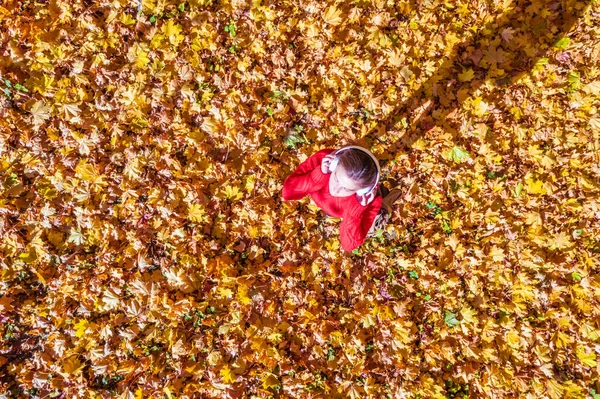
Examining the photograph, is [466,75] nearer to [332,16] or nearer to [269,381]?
[332,16]

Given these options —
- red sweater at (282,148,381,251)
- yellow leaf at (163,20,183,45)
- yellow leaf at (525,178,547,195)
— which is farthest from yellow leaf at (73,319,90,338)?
yellow leaf at (525,178,547,195)

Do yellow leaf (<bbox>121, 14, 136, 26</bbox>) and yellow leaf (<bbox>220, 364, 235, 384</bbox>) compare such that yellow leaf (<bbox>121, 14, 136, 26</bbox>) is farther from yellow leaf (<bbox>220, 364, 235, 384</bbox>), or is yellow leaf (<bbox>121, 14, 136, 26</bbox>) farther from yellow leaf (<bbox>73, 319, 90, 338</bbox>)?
yellow leaf (<bbox>220, 364, 235, 384</bbox>)

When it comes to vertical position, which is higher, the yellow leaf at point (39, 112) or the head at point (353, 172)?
the head at point (353, 172)

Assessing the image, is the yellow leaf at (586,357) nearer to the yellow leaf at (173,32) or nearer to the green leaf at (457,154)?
the green leaf at (457,154)

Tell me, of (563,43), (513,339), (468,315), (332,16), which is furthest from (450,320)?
(332,16)

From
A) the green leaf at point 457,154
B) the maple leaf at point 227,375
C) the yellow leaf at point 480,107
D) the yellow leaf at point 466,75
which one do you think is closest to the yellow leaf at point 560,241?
the green leaf at point 457,154
